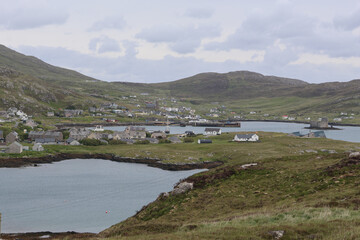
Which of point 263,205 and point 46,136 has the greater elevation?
point 46,136

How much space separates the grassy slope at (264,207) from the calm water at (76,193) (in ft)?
50.5

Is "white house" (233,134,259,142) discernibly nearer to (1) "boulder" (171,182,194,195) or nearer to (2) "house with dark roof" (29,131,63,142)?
(2) "house with dark roof" (29,131,63,142)

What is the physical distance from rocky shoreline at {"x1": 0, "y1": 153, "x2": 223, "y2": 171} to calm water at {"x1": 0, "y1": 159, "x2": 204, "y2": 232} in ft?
9.68

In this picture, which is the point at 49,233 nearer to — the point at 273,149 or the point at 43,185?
the point at 43,185

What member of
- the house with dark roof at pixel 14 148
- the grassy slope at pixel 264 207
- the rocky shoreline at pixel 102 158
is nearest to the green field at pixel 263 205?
the grassy slope at pixel 264 207

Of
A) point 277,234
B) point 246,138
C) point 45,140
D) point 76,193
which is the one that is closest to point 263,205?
point 277,234

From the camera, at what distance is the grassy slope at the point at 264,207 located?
2034 centimetres

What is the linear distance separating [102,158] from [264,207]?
77.7 m

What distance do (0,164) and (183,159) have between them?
43.6 metres

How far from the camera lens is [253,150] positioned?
322 ft

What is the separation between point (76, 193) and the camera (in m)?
64.2

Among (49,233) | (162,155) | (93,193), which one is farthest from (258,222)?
(162,155)

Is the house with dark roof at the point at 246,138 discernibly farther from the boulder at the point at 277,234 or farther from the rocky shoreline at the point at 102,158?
the boulder at the point at 277,234

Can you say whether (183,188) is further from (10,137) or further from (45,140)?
(10,137)
